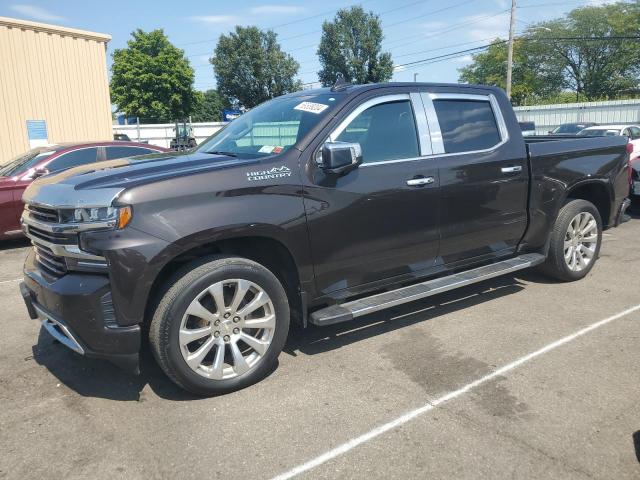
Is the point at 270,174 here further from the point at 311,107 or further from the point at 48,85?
the point at 48,85

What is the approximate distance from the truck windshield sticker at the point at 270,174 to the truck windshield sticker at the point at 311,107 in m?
0.67

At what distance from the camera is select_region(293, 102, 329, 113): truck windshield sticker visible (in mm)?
3902

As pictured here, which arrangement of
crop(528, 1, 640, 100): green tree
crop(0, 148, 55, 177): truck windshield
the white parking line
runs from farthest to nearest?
crop(528, 1, 640, 100): green tree, crop(0, 148, 55, 177): truck windshield, the white parking line

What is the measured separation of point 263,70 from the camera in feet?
197

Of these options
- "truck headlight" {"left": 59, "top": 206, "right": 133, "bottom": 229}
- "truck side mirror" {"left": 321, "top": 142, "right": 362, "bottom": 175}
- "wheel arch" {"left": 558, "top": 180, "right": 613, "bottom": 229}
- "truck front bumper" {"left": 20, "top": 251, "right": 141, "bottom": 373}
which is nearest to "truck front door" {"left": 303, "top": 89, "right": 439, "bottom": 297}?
"truck side mirror" {"left": 321, "top": 142, "right": 362, "bottom": 175}

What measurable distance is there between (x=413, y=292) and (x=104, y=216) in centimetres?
229

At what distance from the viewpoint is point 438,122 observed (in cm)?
432

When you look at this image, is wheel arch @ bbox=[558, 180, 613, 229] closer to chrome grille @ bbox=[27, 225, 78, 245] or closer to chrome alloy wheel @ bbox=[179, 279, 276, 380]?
chrome alloy wheel @ bbox=[179, 279, 276, 380]

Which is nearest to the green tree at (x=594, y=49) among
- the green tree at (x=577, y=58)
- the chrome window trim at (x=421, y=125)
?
the green tree at (x=577, y=58)

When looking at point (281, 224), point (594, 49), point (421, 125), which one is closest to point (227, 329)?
point (281, 224)

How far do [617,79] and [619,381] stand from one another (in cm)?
6464

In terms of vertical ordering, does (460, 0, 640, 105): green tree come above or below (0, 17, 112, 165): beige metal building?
above

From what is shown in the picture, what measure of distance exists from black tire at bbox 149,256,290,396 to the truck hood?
588mm

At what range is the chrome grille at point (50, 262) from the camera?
10.4ft
